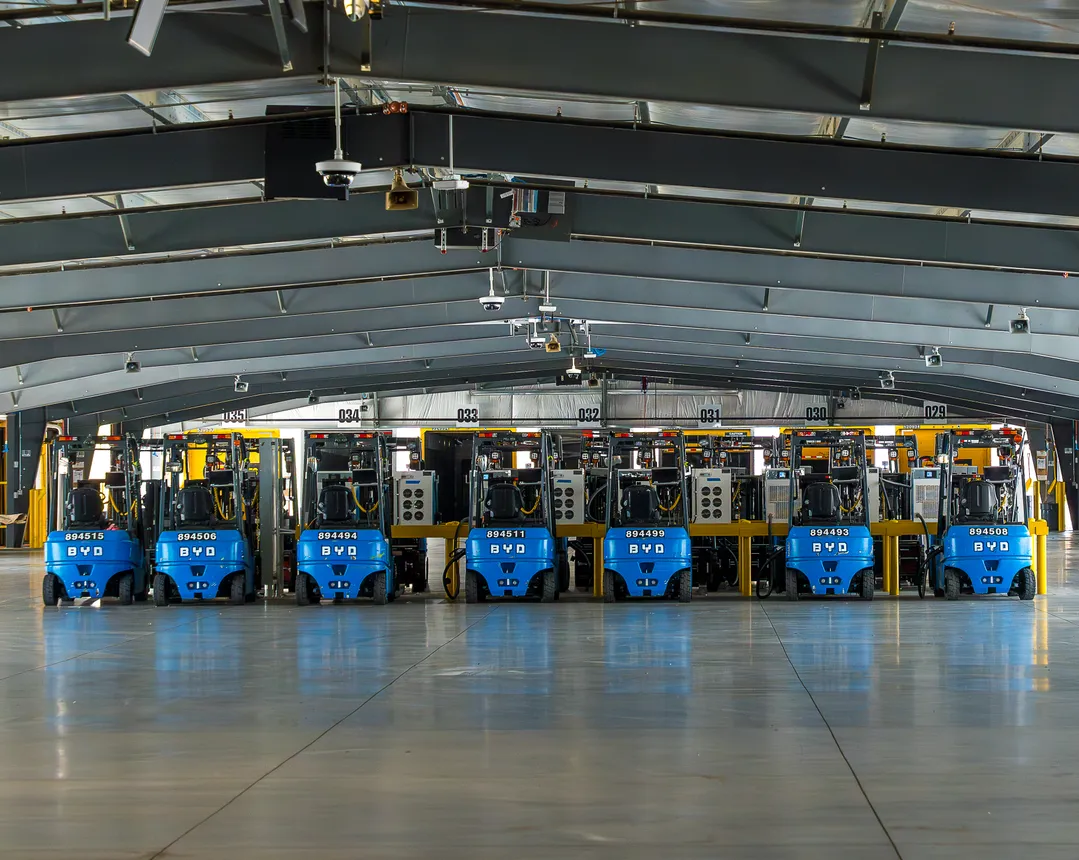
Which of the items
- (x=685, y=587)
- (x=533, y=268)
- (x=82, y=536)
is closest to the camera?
(x=533, y=268)

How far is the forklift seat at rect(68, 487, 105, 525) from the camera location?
1880 cm

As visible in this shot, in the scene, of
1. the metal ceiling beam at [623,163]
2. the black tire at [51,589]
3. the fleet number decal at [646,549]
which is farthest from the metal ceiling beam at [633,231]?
the black tire at [51,589]

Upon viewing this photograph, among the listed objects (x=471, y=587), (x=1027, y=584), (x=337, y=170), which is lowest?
(x=1027, y=584)

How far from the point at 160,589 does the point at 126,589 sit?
32.8 inches

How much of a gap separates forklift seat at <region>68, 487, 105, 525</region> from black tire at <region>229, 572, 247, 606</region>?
2.18 metres

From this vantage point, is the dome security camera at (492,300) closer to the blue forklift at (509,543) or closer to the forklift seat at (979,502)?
the blue forklift at (509,543)

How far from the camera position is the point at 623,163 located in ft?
40.4

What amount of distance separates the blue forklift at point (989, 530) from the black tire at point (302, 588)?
29.3 ft

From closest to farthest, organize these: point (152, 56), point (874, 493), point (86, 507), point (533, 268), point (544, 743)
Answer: point (544, 743) < point (152, 56) < point (533, 268) < point (86, 507) < point (874, 493)

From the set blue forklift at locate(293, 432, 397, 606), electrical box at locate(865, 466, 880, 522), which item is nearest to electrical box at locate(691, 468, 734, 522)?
electrical box at locate(865, 466, 880, 522)

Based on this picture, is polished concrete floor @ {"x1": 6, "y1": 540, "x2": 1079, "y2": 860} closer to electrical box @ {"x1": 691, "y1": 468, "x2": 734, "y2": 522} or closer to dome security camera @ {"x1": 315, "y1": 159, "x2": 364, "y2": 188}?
dome security camera @ {"x1": 315, "y1": 159, "x2": 364, "y2": 188}

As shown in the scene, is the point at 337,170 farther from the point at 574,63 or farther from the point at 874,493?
the point at 874,493

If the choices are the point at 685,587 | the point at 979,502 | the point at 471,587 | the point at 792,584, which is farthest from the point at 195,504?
the point at 979,502

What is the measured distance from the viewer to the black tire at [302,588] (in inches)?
714
